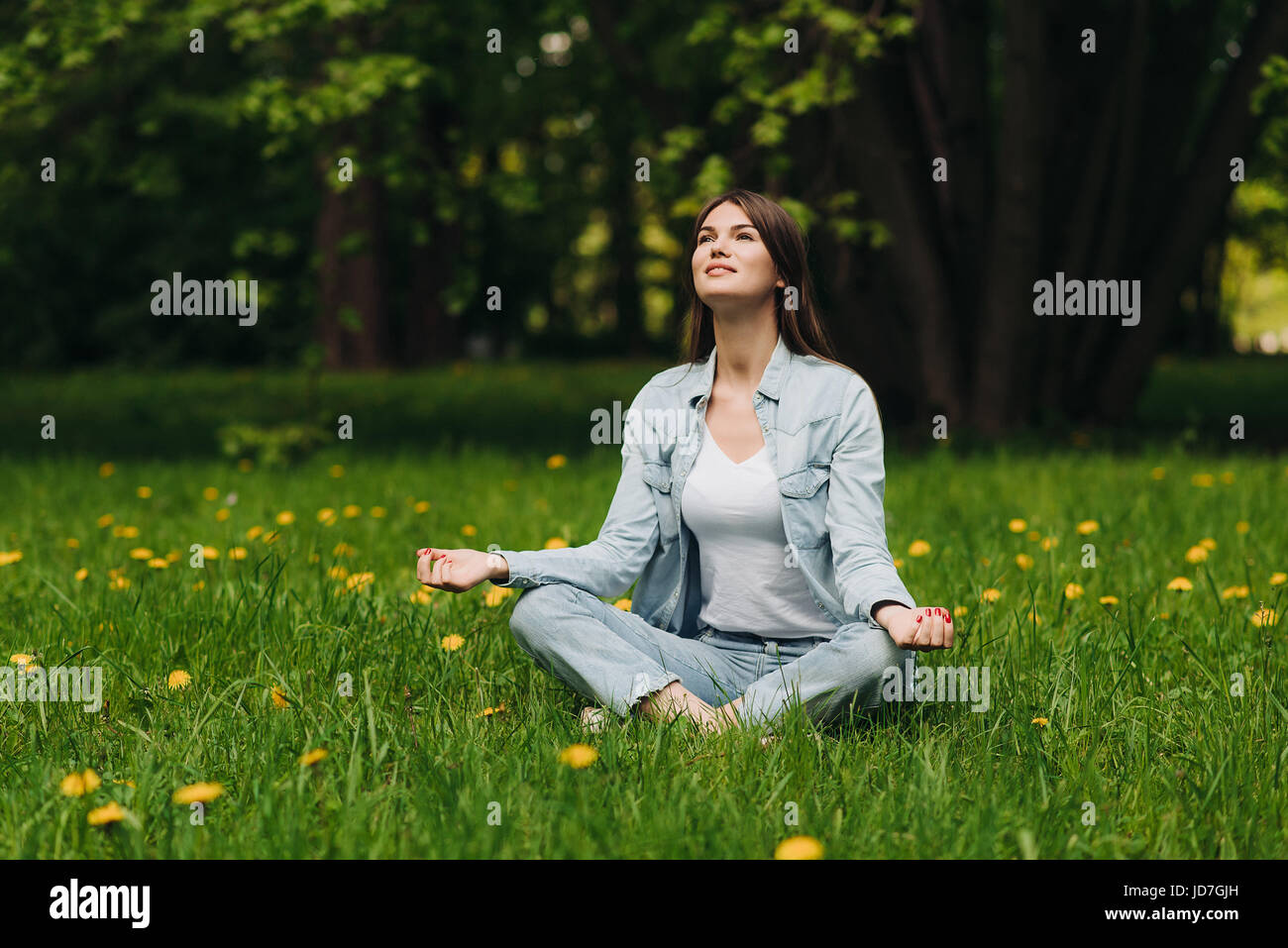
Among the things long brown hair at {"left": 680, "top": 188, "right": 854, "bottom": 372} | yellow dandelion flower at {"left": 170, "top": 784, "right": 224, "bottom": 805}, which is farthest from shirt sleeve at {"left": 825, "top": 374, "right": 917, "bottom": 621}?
yellow dandelion flower at {"left": 170, "top": 784, "right": 224, "bottom": 805}

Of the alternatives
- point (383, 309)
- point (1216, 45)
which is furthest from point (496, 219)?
point (1216, 45)

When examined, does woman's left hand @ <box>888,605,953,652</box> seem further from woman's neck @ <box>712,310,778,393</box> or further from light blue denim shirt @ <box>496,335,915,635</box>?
woman's neck @ <box>712,310,778,393</box>

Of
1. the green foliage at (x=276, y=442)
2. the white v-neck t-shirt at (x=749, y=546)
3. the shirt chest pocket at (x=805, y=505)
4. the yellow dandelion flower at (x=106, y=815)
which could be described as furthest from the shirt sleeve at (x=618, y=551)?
the green foliage at (x=276, y=442)

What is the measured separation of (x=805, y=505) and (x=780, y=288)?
1.79ft

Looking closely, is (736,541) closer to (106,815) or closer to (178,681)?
(178,681)

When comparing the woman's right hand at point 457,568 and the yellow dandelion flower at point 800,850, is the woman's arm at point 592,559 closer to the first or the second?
the woman's right hand at point 457,568

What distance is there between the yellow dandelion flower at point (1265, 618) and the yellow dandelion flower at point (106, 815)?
2.69 meters

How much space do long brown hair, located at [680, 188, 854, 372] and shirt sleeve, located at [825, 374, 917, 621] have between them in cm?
13

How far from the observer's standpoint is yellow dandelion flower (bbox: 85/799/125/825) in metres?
2.00

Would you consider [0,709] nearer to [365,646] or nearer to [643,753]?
[365,646]

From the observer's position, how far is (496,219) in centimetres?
2370
